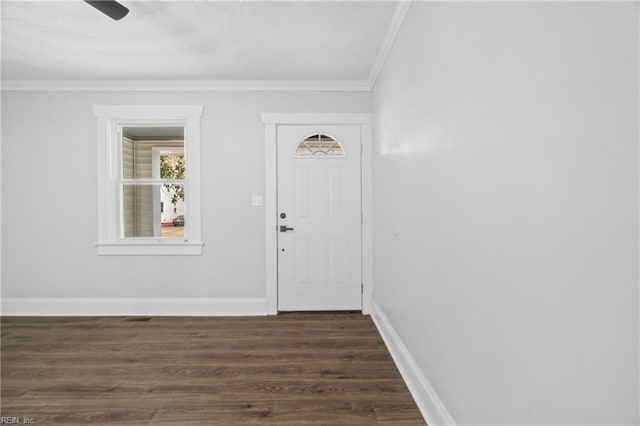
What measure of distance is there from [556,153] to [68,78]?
171 inches

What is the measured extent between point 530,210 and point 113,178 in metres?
3.94

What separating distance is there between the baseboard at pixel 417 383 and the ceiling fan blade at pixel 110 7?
2.76 metres

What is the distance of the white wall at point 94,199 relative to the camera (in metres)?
3.67

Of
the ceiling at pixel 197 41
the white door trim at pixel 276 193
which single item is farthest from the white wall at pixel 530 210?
the white door trim at pixel 276 193

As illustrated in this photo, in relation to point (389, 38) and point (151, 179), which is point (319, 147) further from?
point (151, 179)

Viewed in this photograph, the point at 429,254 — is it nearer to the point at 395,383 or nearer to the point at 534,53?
the point at 395,383

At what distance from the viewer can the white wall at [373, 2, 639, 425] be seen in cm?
72

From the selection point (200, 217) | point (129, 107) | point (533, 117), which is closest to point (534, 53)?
point (533, 117)

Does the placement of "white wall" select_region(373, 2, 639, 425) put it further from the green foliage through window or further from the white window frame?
the green foliage through window

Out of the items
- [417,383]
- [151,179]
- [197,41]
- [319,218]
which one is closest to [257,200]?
[319,218]

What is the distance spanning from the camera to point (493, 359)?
123cm

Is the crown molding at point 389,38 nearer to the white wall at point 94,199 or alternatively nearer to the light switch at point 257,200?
the white wall at point 94,199

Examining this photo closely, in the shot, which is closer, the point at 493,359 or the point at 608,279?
the point at 608,279

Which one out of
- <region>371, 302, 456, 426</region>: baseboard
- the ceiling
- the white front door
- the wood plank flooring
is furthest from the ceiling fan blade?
<region>371, 302, 456, 426</region>: baseboard
